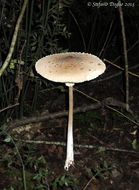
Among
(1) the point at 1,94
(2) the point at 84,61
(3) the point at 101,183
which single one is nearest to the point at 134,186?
(3) the point at 101,183

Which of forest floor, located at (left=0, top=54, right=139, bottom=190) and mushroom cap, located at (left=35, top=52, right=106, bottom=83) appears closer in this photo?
mushroom cap, located at (left=35, top=52, right=106, bottom=83)

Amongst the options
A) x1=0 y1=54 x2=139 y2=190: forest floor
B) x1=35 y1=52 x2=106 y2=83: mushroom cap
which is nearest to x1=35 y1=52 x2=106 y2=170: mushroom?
x1=35 y1=52 x2=106 y2=83: mushroom cap

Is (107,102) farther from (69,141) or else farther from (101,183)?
(101,183)

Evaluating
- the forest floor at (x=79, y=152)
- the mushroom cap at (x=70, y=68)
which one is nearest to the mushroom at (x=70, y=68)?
the mushroom cap at (x=70, y=68)

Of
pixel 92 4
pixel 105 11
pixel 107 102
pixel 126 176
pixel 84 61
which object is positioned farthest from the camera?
pixel 105 11

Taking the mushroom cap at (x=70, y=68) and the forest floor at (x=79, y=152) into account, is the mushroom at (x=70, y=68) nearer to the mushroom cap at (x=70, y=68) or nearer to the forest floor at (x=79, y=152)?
the mushroom cap at (x=70, y=68)

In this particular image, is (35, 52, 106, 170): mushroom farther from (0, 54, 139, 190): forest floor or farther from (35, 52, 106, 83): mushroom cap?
(0, 54, 139, 190): forest floor

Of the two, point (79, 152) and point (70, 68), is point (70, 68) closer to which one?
point (70, 68)
